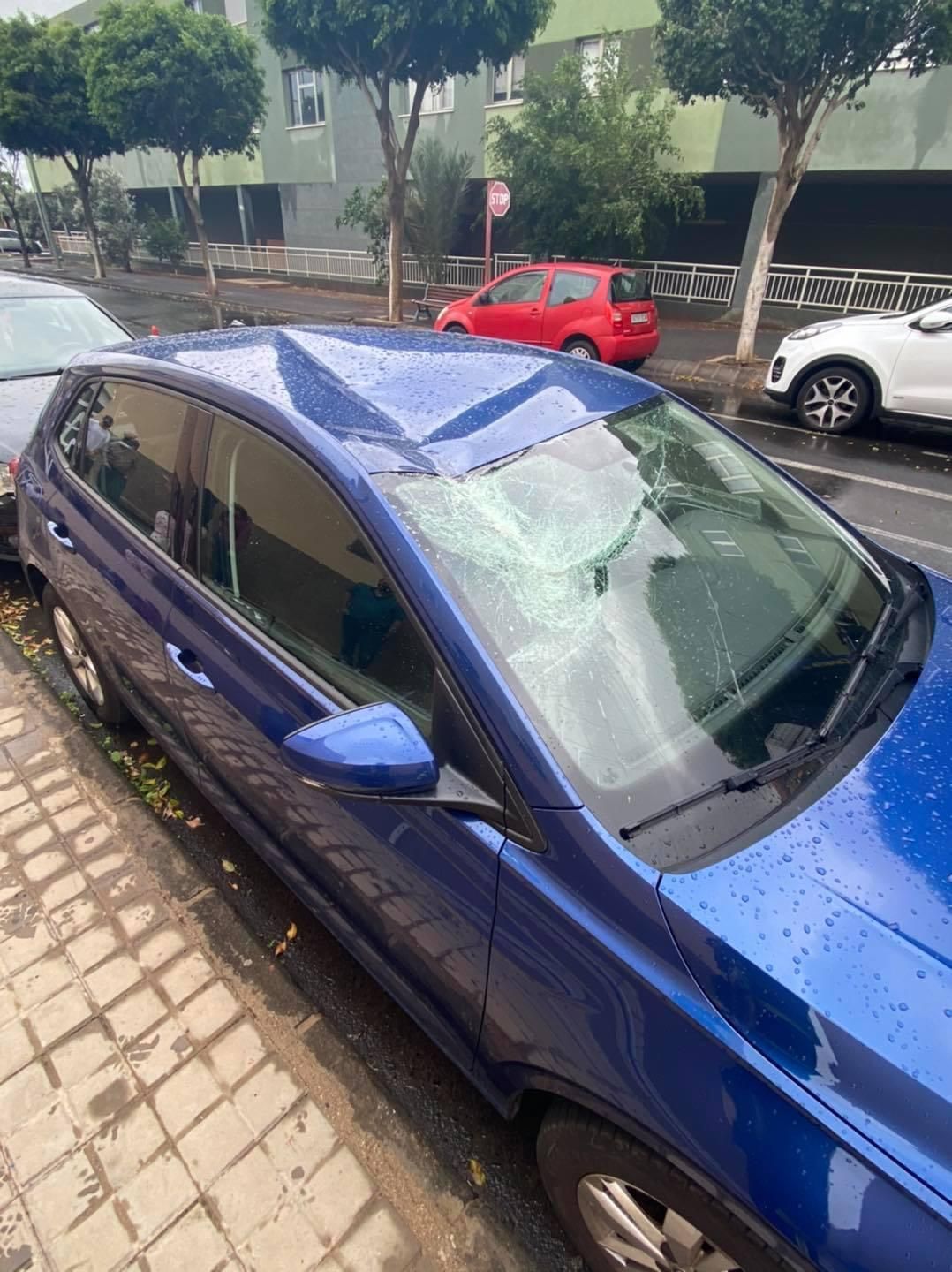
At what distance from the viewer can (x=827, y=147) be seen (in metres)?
13.9

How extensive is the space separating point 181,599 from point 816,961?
1891 mm

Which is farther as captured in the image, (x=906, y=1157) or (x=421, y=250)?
(x=421, y=250)

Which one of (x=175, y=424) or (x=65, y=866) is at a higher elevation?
(x=175, y=424)

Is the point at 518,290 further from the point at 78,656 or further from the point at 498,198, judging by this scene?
the point at 78,656

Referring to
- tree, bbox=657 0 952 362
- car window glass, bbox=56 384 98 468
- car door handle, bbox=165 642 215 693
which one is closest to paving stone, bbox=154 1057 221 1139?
car door handle, bbox=165 642 215 693

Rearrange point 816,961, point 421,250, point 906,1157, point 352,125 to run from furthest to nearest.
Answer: point 352,125
point 421,250
point 816,961
point 906,1157

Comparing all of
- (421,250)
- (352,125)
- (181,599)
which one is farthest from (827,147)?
(181,599)

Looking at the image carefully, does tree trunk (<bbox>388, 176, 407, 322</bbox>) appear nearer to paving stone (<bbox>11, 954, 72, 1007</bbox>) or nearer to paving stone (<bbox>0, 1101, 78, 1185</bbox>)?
paving stone (<bbox>11, 954, 72, 1007</bbox>)

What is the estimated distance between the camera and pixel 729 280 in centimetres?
1581

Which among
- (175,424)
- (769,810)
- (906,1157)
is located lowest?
(906,1157)

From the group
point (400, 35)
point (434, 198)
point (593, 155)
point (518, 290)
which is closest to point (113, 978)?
point (518, 290)

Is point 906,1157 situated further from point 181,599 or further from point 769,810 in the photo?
point 181,599

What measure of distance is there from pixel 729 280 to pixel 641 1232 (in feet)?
58.5

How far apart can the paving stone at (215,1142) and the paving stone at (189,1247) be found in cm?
8
